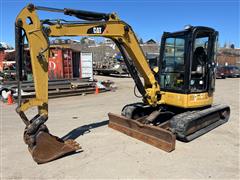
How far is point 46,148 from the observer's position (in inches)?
193

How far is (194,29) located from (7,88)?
31.0 feet

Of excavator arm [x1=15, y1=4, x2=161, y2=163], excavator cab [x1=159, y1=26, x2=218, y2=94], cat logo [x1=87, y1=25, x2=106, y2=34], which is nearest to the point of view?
excavator arm [x1=15, y1=4, x2=161, y2=163]

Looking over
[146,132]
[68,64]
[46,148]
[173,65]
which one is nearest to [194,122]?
[146,132]

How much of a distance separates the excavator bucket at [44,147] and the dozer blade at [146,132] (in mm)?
1849

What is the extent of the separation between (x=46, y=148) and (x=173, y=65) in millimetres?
3740

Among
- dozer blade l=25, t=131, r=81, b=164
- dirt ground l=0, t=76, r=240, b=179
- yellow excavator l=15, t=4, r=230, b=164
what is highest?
yellow excavator l=15, t=4, r=230, b=164

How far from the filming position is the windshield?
655 centimetres

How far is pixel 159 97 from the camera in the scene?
682 cm

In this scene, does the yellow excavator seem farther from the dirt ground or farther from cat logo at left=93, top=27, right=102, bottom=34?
the dirt ground

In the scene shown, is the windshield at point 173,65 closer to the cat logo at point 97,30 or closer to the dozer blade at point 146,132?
the dozer blade at point 146,132


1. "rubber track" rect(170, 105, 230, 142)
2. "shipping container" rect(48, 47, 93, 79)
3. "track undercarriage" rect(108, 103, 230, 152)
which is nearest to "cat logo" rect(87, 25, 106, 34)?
"track undercarriage" rect(108, 103, 230, 152)

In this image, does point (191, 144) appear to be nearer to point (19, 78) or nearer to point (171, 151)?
point (171, 151)

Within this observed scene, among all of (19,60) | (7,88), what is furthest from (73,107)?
(19,60)

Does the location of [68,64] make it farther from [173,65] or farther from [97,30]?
[97,30]
